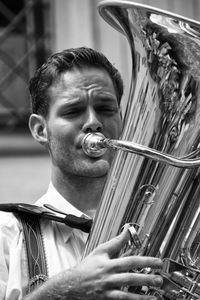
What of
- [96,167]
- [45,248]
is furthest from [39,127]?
[45,248]

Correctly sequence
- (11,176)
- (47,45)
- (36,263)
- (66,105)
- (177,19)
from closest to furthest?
(177,19)
(36,263)
(66,105)
(11,176)
(47,45)

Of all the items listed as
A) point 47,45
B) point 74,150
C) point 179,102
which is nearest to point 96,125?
point 74,150

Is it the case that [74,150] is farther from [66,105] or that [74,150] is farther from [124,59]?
[124,59]

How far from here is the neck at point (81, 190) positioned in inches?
117

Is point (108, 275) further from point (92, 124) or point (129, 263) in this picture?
point (92, 124)

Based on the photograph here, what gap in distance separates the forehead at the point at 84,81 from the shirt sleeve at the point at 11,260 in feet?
1.46

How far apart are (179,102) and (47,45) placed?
6440 millimetres

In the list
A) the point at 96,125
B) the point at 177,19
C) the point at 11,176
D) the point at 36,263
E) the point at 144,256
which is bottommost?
the point at 11,176

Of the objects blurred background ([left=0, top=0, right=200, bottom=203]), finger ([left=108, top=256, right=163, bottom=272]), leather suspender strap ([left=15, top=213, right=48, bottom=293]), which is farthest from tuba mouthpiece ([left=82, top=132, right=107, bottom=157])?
blurred background ([left=0, top=0, right=200, bottom=203])

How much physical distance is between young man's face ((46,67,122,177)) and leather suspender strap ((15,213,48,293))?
0.68 ft

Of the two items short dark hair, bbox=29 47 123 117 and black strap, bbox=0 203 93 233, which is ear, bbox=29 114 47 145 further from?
black strap, bbox=0 203 93 233

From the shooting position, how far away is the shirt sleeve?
106 inches

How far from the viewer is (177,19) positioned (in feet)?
7.90

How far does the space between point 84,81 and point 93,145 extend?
319mm
